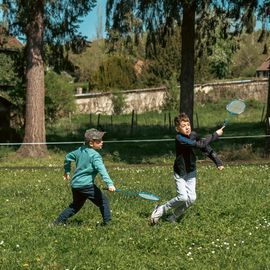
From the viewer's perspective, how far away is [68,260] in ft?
22.9

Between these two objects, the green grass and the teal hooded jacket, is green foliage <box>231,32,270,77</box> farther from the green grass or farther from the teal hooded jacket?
the teal hooded jacket

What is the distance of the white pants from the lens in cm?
902

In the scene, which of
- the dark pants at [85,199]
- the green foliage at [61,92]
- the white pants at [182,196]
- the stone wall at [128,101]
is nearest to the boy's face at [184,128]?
the white pants at [182,196]

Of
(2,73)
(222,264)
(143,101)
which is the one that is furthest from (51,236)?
(143,101)

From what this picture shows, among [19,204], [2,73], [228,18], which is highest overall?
[228,18]

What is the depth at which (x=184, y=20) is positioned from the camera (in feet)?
78.9

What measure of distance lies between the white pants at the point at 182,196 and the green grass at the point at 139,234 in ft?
0.71

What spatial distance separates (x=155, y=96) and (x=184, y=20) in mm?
41003

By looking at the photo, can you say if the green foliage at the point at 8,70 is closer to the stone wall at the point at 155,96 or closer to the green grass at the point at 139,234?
the green grass at the point at 139,234

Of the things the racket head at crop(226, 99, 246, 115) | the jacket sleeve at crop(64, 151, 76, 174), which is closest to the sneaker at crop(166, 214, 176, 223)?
the jacket sleeve at crop(64, 151, 76, 174)

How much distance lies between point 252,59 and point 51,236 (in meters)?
101

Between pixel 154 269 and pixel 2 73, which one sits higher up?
pixel 2 73

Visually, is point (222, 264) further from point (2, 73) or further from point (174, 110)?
point (174, 110)

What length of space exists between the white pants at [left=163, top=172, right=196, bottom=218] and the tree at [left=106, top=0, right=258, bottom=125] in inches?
534
